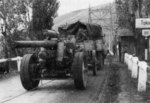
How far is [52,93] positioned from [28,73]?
1460 millimetres

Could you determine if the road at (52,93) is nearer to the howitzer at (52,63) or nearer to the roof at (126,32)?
the howitzer at (52,63)

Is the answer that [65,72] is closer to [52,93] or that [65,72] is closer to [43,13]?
[52,93]

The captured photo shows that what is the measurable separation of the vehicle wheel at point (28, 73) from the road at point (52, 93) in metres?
0.27

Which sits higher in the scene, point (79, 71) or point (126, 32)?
point (126, 32)

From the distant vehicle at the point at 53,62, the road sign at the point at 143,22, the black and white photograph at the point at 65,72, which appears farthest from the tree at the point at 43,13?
the road sign at the point at 143,22

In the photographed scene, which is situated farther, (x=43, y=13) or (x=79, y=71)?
(x=43, y=13)

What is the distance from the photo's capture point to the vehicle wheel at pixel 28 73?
13.1m

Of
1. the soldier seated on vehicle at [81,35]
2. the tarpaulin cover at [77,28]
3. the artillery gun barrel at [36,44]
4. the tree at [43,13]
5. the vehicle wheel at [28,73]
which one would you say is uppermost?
the tree at [43,13]

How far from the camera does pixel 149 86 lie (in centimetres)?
1292

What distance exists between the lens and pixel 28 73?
13141 millimetres

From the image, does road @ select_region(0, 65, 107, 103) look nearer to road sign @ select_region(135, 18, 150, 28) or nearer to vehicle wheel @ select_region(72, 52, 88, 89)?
vehicle wheel @ select_region(72, 52, 88, 89)

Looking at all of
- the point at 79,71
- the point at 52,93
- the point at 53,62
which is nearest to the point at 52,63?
the point at 53,62

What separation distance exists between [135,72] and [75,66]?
158 inches

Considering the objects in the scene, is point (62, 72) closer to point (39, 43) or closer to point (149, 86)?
point (39, 43)
